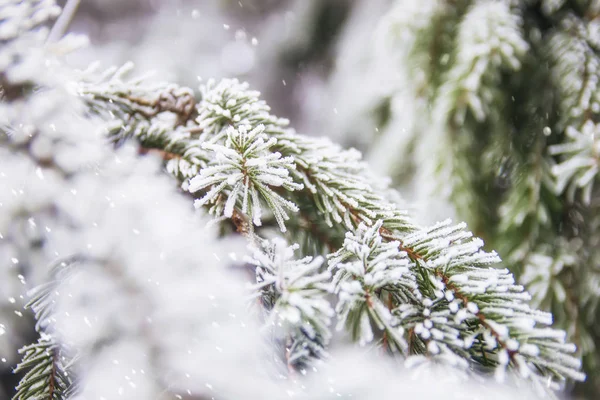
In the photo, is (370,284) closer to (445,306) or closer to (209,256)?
(445,306)

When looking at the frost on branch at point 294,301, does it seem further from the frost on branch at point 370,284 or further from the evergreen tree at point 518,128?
the evergreen tree at point 518,128

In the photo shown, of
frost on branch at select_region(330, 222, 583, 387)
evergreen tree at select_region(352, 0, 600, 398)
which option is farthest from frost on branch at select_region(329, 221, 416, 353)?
evergreen tree at select_region(352, 0, 600, 398)

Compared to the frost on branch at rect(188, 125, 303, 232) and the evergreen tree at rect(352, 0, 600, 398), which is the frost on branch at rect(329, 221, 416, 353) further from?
the evergreen tree at rect(352, 0, 600, 398)

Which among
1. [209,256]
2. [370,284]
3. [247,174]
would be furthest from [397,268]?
[209,256]

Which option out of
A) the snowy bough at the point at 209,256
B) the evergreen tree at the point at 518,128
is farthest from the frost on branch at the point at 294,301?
the evergreen tree at the point at 518,128

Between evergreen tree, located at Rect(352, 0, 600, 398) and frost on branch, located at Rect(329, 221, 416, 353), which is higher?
evergreen tree, located at Rect(352, 0, 600, 398)

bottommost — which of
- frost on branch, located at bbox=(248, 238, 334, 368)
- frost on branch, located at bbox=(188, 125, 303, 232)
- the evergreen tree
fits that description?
frost on branch, located at bbox=(248, 238, 334, 368)

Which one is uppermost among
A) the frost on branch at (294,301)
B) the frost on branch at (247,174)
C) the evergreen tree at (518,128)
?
the evergreen tree at (518,128)
